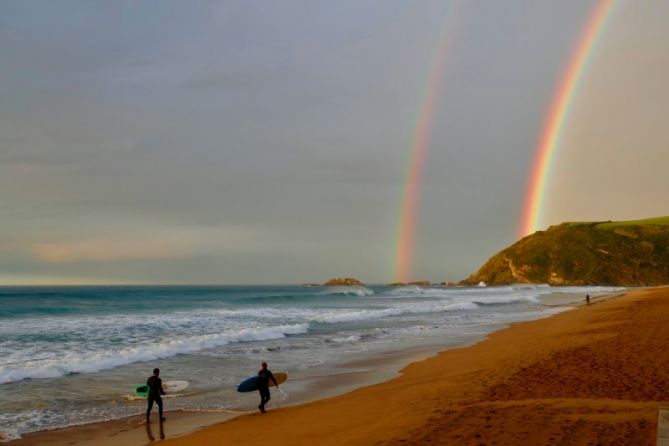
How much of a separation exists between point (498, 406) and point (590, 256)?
15418 cm

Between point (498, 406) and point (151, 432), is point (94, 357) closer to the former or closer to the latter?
point (151, 432)

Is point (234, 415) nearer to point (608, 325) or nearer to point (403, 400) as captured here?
point (403, 400)

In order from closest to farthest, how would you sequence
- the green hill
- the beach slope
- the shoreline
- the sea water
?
the beach slope < the shoreline < the sea water < the green hill

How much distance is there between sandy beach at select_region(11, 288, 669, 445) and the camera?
8406 mm

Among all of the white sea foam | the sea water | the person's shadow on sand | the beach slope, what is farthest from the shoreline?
the white sea foam

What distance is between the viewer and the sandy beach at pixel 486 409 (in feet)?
27.6

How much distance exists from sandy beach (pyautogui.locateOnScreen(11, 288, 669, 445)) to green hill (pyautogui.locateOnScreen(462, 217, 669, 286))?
137 metres

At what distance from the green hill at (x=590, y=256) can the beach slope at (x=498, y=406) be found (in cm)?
13581

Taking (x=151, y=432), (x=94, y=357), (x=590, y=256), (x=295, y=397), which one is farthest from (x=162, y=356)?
(x=590, y=256)

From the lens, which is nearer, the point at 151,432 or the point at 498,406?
the point at 498,406

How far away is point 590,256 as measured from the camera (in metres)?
148

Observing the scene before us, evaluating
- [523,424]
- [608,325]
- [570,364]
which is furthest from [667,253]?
[523,424]

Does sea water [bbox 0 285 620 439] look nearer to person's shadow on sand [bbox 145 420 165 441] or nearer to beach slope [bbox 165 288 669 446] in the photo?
person's shadow on sand [bbox 145 420 165 441]

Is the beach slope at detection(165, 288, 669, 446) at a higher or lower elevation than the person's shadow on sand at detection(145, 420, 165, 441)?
higher
